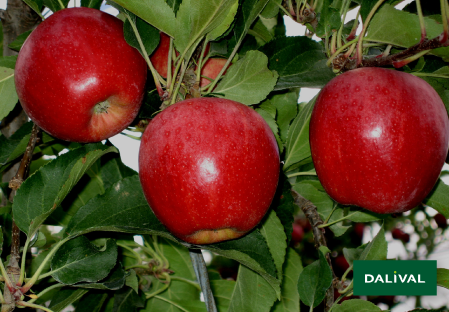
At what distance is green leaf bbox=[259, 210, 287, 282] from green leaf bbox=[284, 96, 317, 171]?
17 cm

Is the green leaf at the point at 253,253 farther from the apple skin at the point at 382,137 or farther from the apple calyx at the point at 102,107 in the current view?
the apple calyx at the point at 102,107

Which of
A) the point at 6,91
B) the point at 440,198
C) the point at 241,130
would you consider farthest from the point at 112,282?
the point at 440,198

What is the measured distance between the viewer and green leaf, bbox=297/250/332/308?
843 millimetres

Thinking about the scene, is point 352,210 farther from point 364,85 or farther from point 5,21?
point 5,21

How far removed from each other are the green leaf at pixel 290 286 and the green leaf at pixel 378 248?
20 centimetres

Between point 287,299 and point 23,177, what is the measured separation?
68cm

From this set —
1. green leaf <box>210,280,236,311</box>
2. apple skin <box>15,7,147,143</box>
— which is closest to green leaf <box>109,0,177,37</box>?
apple skin <box>15,7,147,143</box>

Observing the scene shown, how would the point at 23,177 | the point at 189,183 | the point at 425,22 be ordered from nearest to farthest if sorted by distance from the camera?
the point at 189,183 < the point at 425,22 < the point at 23,177

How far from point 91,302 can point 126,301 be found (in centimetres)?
11

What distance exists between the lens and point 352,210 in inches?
41.9

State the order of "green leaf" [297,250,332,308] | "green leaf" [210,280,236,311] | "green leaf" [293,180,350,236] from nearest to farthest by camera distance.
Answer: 1. "green leaf" [297,250,332,308]
2. "green leaf" [293,180,350,236]
3. "green leaf" [210,280,236,311]

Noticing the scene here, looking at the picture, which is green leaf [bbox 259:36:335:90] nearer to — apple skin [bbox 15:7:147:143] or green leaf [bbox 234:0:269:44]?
green leaf [bbox 234:0:269:44]

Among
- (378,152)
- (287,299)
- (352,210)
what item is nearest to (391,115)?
(378,152)

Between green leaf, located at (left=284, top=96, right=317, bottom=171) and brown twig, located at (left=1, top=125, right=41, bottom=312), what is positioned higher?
green leaf, located at (left=284, top=96, right=317, bottom=171)
